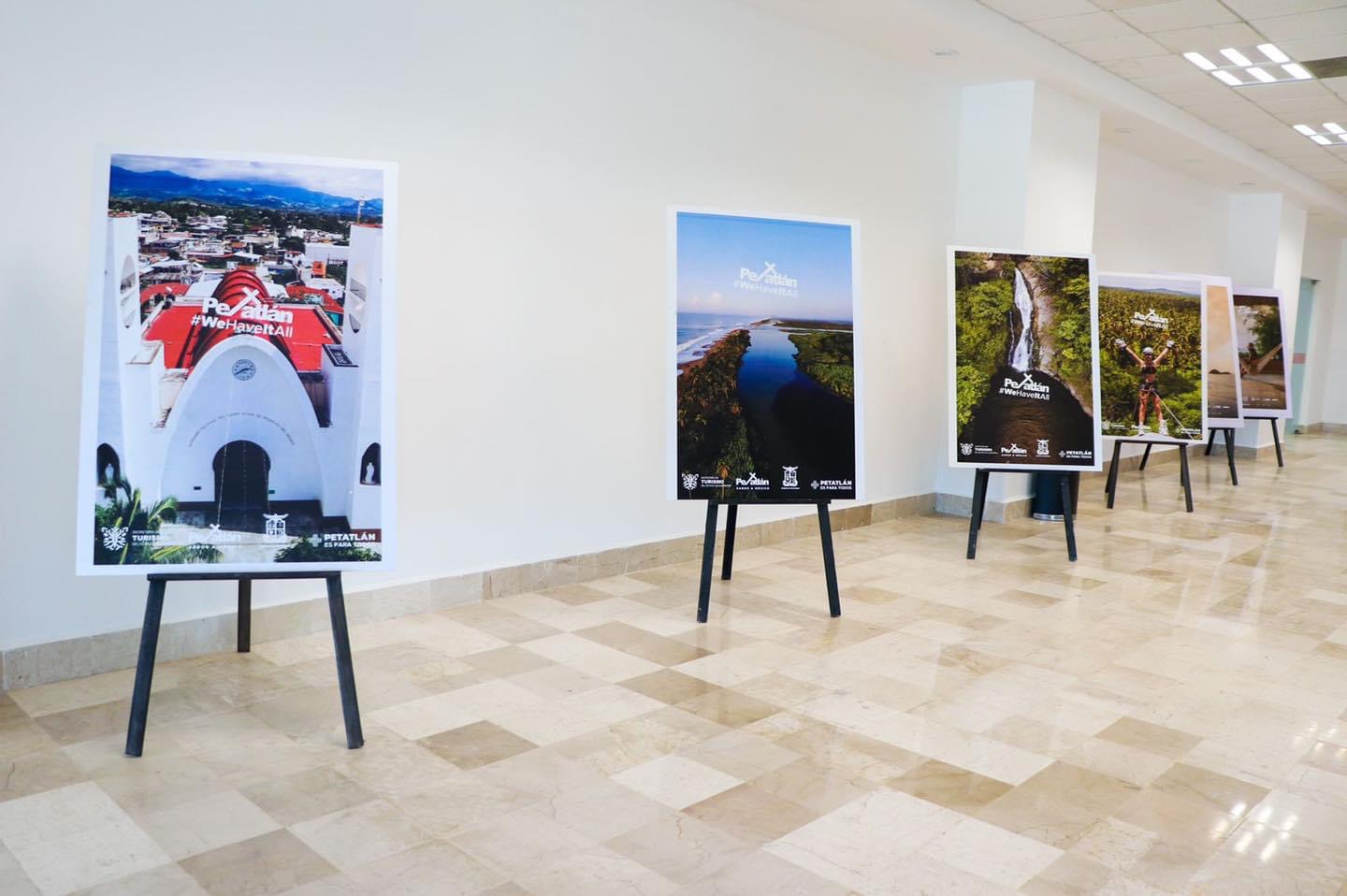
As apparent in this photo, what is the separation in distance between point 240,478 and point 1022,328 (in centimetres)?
498

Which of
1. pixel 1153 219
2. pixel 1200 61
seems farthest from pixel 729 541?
pixel 1153 219

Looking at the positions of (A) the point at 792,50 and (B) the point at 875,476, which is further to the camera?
(B) the point at 875,476

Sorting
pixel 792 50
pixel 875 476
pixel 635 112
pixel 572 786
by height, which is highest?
pixel 792 50

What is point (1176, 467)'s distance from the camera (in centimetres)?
1162

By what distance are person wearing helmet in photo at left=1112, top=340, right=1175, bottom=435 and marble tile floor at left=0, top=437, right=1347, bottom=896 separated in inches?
116

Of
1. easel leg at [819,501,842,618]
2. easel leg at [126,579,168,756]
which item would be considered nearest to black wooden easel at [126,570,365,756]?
easel leg at [126,579,168,756]

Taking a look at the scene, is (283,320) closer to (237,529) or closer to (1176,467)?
(237,529)

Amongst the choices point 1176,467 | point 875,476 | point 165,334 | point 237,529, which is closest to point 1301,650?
point 875,476

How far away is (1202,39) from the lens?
708cm

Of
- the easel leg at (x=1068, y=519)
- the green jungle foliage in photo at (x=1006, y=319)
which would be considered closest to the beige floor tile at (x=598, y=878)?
the green jungle foliage in photo at (x=1006, y=319)

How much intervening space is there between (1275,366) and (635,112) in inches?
372

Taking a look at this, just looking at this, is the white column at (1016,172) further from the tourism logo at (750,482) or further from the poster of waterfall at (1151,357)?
the tourism logo at (750,482)

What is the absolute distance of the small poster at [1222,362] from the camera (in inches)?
414

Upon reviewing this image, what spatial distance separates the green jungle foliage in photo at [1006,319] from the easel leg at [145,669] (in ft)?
15.2
